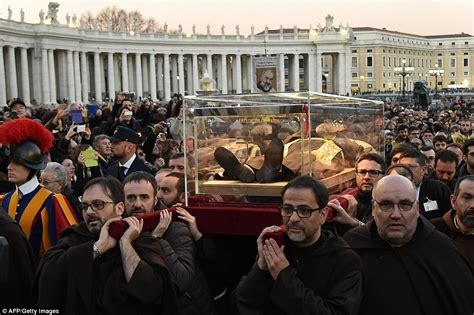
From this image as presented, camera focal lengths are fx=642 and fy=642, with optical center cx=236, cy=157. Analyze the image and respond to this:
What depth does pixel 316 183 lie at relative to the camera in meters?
4.10

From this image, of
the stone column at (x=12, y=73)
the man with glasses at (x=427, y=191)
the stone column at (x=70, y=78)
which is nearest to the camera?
the man with glasses at (x=427, y=191)

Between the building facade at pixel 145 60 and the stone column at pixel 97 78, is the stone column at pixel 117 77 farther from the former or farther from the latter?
the stone column at pixel 97 78

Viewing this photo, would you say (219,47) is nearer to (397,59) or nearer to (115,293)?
(397,59)

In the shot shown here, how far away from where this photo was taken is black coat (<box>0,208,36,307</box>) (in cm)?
486

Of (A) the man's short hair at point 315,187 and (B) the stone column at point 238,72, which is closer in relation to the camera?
(A) the man's short hair at point 315,187

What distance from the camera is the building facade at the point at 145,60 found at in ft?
210

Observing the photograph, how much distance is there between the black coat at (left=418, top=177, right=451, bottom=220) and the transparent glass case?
1322 millimetres

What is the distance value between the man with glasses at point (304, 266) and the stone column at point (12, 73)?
59890 millimetres

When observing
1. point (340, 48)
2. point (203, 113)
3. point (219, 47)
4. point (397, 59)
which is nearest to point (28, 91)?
point (219, 47)

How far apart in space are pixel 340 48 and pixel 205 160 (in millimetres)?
89515

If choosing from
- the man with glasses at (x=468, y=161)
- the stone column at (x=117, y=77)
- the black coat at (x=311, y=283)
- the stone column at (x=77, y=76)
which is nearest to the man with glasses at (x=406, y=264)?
the black coat at (x=311, y=283)

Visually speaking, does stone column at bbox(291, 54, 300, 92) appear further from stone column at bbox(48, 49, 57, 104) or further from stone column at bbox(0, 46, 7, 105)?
stone column at bbox(0, 46, 7, 105)

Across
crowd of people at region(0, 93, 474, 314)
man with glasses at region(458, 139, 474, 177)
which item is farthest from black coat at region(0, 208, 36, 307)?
man with glasses at region(458, 139, 474, 177)

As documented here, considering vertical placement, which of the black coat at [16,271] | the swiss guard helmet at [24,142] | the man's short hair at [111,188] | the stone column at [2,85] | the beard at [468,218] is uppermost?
the stone column at [2,85]
